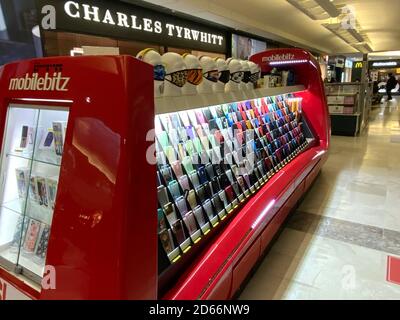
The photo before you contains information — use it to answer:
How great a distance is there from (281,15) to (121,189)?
8.19 metres

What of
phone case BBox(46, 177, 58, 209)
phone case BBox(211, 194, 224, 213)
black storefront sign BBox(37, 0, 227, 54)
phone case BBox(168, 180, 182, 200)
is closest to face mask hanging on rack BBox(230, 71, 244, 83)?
phone case BBox(211, 194, 224, 213)

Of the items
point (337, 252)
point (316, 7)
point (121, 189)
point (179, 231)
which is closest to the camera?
point (121, 189)

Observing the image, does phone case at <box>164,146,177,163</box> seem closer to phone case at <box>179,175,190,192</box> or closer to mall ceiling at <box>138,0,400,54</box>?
phone case at <box>179,175,190,192</box>

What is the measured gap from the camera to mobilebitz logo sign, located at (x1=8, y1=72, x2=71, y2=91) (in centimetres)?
120

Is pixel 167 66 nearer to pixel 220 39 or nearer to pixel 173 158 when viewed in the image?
pixel 173 158

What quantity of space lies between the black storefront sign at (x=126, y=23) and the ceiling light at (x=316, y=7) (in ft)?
8.02

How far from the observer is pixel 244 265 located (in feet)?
6.33

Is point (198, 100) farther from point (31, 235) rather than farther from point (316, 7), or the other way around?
point (316, 7)

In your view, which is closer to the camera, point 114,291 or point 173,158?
point 114,291

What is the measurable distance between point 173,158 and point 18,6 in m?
3.89

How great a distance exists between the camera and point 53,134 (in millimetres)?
1451

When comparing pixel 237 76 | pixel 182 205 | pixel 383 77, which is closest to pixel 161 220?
pixel 182 205

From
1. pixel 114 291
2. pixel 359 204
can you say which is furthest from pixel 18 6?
pixel 359 204

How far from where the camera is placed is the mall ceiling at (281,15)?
6184 mm
